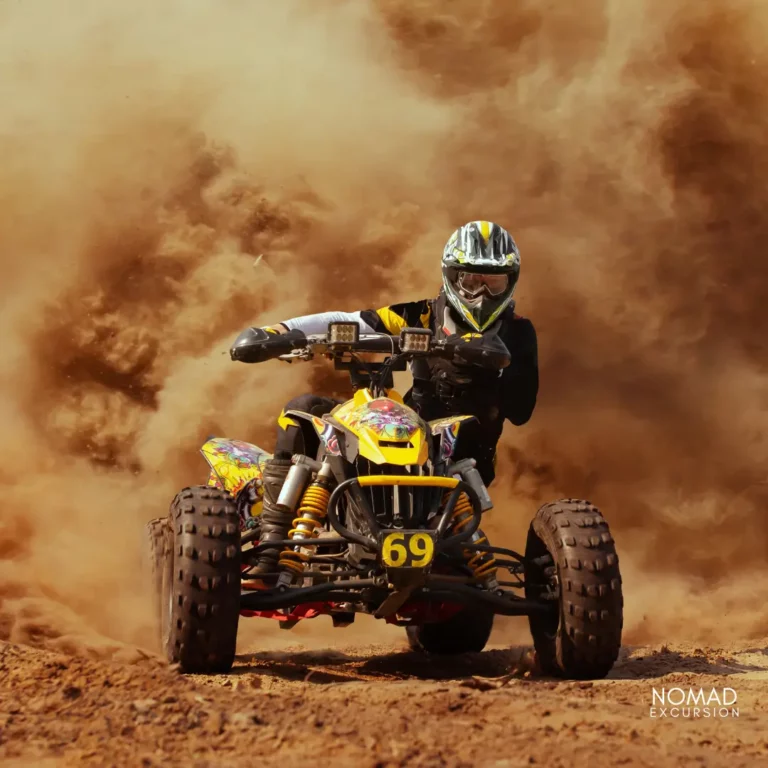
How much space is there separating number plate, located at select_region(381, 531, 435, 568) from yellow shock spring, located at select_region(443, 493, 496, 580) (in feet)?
2.23

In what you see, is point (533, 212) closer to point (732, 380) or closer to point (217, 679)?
point (732, 380)

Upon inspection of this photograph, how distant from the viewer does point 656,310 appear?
16203 millimetres

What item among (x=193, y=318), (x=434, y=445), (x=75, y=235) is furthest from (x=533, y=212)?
(x=434, y=445)

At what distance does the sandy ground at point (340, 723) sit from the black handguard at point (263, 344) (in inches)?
73.6

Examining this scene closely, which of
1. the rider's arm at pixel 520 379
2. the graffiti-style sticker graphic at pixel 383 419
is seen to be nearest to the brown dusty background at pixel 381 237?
the rider's arm at pixel 520 379

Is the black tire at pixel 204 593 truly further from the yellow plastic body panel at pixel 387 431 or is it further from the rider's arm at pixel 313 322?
the rider's arm at pixel 313 322

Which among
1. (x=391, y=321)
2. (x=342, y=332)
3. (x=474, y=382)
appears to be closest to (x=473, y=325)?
(x=474, y=382)

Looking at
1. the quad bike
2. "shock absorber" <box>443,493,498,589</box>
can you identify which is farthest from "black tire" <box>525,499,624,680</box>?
"shock absorber" <box>443,493,498,589</box>

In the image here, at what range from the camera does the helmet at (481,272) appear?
9227 millimetres

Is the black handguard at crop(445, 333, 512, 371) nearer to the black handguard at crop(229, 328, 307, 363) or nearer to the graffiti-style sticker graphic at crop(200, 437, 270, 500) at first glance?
the black handguard at crop(229, 328, 307, 363)

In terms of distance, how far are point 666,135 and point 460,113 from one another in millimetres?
2677

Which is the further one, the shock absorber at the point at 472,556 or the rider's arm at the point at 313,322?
the rider's arm at the point at 313,322

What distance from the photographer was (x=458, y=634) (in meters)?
9.84

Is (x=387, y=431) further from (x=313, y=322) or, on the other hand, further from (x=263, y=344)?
(x=313, y=322)
